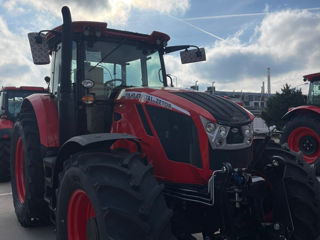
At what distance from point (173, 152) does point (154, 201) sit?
727mm

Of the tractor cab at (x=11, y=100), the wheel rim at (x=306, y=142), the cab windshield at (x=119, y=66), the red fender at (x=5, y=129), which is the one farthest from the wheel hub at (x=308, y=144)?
the tractor cab at (x=11, y=100)

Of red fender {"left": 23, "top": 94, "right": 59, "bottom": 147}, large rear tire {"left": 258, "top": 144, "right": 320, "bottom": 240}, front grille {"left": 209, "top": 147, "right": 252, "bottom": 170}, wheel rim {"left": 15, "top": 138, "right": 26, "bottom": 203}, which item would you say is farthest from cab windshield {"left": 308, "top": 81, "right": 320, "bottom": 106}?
wheel rim {"left": 15, "top": 138, "right": 26, "bottom": 203}

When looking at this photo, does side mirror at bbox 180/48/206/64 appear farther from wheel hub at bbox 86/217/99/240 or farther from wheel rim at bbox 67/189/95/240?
wheel hub at bbox 86/217/99/240

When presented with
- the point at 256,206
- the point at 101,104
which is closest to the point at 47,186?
the point at 101,104

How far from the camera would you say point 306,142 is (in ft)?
26.8

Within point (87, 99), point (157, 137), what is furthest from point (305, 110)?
point (87, 99)

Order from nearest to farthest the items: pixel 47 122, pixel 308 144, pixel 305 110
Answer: pixel 47 122 < pixel 308 144 < pixel 305 110

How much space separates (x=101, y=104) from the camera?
3.59 m

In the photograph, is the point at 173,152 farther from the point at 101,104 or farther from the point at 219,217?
the point at 101,104

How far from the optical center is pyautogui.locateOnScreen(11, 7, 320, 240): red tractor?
7.75 feet

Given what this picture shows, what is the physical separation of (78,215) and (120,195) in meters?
0.82

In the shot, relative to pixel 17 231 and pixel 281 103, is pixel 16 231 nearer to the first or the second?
pixel 17 231

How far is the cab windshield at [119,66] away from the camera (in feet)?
12.1

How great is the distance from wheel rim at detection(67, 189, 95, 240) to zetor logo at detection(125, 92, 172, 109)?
1.05m
